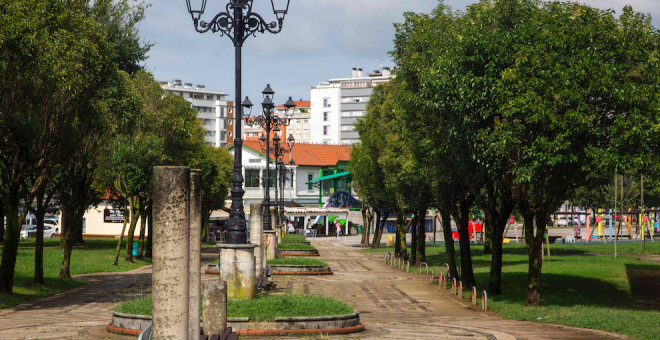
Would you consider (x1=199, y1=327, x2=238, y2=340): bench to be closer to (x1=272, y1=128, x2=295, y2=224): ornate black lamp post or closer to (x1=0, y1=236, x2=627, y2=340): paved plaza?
(x1=0, y1=236, x2=627, y2=340): paved plaza

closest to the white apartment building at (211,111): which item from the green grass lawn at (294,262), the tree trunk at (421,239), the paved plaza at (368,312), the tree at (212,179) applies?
the tree at (212,179)

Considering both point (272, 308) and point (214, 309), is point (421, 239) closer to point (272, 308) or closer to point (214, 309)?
point (272, 308)

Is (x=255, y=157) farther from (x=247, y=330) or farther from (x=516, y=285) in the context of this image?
(x=247, y=330)

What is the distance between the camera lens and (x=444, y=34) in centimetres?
1956

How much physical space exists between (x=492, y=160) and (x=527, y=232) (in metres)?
2.54

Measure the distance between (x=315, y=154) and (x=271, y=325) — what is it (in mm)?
81674

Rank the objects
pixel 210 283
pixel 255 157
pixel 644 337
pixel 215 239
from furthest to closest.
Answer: pixel 255 157, pixel 215 239, pixel 644 337, pixel 210 283

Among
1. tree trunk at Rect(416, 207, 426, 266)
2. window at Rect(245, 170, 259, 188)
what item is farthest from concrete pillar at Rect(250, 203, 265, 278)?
window at Rect(245, 170, 259, 188)

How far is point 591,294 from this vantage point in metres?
20.1

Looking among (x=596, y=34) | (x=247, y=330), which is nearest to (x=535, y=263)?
(x=596, y=34)

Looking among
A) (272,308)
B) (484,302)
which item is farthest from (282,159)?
(272,308)

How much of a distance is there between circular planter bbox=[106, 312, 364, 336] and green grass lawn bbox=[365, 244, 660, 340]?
5.74m

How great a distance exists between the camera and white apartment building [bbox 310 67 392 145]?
134 meters

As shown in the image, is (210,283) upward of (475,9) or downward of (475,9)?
downward
